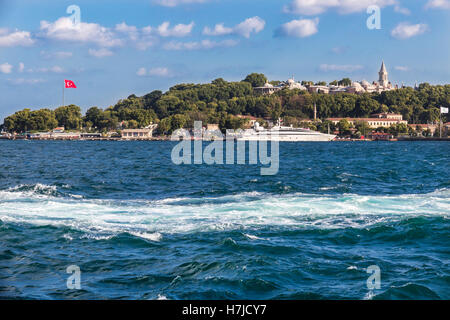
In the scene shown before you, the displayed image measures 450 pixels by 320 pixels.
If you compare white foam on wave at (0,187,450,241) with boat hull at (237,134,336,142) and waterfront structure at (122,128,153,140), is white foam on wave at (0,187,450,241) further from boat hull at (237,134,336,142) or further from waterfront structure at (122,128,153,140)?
waterfront structure at (122,128,153,140)

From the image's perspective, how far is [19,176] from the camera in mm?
32250

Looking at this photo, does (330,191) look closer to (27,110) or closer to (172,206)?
(172,206)

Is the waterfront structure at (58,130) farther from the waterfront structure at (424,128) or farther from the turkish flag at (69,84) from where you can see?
the waterfront structure at (424,128)

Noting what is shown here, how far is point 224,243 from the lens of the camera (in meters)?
13.8

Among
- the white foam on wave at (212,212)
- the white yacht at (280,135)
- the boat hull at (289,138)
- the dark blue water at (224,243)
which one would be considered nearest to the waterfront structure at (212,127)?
the white yacht at (280,135)

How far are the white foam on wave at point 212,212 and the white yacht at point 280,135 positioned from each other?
424ft

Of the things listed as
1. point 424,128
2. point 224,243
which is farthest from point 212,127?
point 224,243

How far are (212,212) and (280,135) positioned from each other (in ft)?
450

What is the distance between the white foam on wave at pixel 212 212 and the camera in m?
16.0

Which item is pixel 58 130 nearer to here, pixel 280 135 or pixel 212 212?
pixel 280 135

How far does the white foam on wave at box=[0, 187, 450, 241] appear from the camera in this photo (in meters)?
16.0

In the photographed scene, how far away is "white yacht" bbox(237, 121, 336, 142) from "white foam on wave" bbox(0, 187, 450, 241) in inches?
5087
